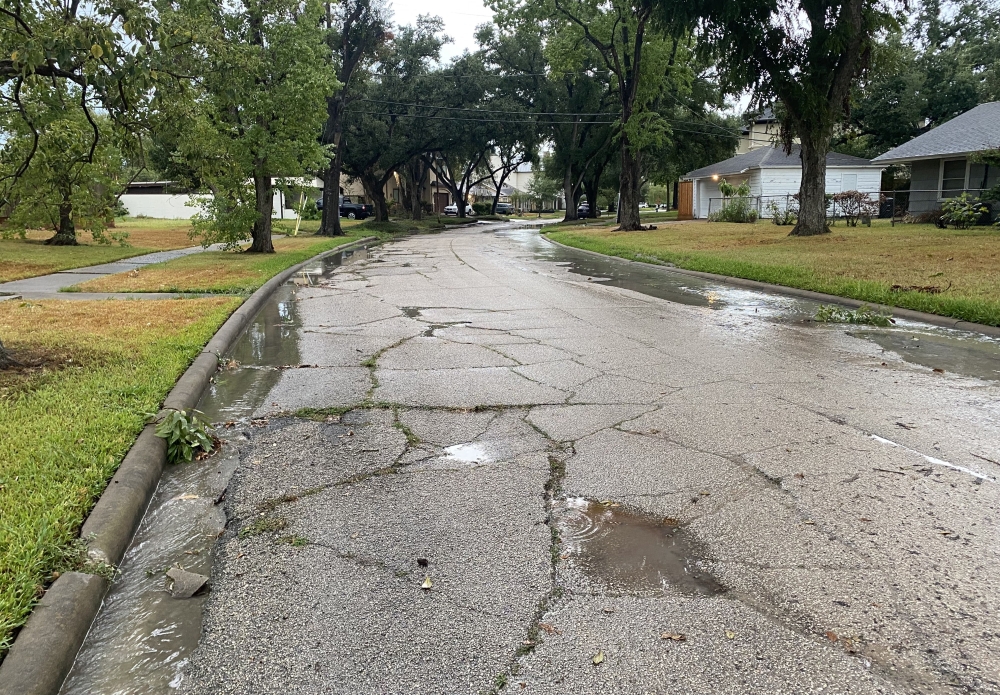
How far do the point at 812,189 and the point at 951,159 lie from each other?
36.9 feet

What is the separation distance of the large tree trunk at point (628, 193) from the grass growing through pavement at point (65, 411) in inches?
1009

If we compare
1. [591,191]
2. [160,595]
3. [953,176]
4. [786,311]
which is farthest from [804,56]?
[591,191]

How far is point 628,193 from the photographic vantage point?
3303cm

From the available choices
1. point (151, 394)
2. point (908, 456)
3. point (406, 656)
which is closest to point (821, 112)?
point (908, 456)

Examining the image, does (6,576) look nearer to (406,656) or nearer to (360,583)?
(360,583)

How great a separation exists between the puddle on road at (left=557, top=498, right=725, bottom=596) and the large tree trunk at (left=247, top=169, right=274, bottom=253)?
20050 mm

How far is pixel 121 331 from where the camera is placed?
8242 mm

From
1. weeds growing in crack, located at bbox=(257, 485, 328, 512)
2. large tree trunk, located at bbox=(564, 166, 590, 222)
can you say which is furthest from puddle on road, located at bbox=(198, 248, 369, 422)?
large tree trunk, located at bbox=(564, 166, 590, 222)

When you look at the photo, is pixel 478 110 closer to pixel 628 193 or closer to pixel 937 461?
pixel 628 193

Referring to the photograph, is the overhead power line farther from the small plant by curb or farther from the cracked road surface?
the cracked road surface

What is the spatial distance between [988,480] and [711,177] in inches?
1719

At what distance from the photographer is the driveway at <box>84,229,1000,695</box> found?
2.65 meters

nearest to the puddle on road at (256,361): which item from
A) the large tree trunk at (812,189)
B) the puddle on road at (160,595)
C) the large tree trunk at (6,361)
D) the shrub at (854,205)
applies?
the puddle on road at (160,595)

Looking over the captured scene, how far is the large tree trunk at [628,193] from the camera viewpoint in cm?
3298
